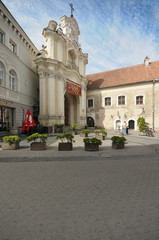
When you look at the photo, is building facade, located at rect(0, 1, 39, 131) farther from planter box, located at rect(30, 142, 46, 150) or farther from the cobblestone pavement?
the cobblestone pavement

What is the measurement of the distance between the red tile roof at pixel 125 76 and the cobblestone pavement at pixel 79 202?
21.1 meters

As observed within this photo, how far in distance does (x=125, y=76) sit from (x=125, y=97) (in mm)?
4447

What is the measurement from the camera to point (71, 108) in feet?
82.8

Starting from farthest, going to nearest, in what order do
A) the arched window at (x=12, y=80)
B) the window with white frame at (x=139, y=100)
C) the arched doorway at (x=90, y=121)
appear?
the arched doorway at (x=90, y=121)
the window with white frame at (x=139, y=100)
the arched window at (x=12, y=80)

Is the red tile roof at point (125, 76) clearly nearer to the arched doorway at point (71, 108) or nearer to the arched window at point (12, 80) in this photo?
the arched doorway at point (71, 108)

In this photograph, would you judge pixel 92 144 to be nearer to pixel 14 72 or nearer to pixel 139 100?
pixel 14 72

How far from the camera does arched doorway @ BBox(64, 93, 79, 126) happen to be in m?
24.9

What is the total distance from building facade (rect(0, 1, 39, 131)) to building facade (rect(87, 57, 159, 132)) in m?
12.7

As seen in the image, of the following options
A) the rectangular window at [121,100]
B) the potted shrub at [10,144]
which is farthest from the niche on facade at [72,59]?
the potted shrub at [10,144]

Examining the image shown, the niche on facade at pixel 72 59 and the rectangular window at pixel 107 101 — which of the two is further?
the rectangular window at pixel 107 101

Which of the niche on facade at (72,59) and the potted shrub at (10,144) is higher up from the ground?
the niche on facade at (72,59)

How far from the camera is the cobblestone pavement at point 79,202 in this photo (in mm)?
2242

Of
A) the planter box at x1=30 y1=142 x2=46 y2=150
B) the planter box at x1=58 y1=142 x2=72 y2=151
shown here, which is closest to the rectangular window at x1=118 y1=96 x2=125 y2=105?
the planter box at x1=58 y1=142 x2=72 y2=151

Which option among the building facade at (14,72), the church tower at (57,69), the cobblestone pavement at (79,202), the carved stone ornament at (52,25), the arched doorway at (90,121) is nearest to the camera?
the cobblestone pavement at (79,202)
